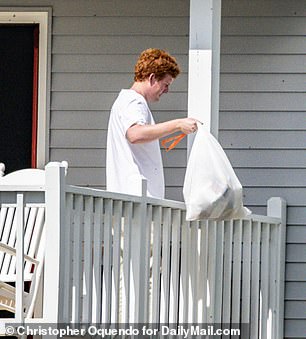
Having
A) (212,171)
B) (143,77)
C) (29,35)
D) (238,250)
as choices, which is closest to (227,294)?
(238,250)

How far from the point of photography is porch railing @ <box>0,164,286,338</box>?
4.57 metres

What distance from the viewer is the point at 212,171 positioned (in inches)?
209

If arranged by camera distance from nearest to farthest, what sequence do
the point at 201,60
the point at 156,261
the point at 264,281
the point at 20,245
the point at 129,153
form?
the point at 20,245
the point at 156,261
the point at 129,153
the point at 201,60
the point at 264,281

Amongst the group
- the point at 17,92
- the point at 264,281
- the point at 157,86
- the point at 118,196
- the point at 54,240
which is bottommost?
the point at 264,281

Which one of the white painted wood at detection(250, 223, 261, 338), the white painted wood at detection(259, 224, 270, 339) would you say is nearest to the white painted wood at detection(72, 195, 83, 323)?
the white painted wood at detection(250, 223, 261, 338)

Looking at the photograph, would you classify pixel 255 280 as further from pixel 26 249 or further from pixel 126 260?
pixel 126 260

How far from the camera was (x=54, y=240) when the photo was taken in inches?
179

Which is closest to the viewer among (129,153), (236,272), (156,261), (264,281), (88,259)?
(88,259)

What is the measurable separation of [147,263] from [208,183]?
1.59ft

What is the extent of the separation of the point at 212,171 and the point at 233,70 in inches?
76.1

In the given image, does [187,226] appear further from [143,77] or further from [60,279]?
[60,279]

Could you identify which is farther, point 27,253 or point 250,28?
point 250,28

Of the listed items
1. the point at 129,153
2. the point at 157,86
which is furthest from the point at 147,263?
the point at 157,86

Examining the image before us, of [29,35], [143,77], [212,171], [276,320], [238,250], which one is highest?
Answer: [29,35]
